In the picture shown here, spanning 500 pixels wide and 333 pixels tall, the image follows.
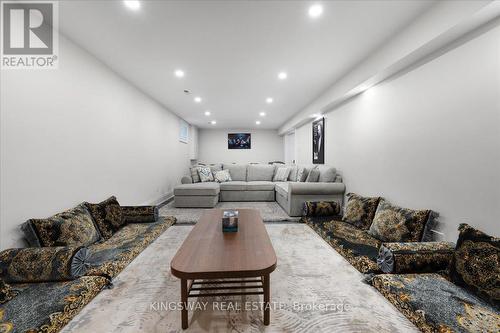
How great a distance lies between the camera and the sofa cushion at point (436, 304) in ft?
3.79

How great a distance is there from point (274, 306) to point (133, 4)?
9.03 ft

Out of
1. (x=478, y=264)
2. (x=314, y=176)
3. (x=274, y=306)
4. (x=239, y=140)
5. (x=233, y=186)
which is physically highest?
(x=239, y=140)

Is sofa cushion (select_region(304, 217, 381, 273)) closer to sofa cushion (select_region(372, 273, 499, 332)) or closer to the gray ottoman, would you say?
sofa cushion (select_region(372, 273, 499, 332))

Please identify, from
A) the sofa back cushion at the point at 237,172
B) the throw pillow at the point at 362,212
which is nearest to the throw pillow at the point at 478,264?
the throw pillow at the point at 362,212

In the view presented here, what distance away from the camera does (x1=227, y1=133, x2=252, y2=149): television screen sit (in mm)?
8938

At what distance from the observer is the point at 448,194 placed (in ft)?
6.40

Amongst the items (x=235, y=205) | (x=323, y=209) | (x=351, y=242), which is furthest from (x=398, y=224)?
(x=235, y=205)

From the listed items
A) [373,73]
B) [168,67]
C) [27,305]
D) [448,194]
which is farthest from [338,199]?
[27,305]

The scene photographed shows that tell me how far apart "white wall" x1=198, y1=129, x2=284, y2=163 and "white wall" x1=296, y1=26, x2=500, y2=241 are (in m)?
5.93

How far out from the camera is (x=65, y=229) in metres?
1.96

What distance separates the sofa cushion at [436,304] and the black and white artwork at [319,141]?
3363mm

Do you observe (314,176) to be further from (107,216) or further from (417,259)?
(107,216)

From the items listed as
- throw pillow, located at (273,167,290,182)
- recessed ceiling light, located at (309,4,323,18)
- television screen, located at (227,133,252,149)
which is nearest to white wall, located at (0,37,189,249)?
recessed ceiling light, located at (309,4,323,18)

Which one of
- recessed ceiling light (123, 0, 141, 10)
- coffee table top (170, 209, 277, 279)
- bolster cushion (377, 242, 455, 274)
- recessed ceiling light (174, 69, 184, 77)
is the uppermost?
recessed ceiling light (174, 69, 184, 77)
